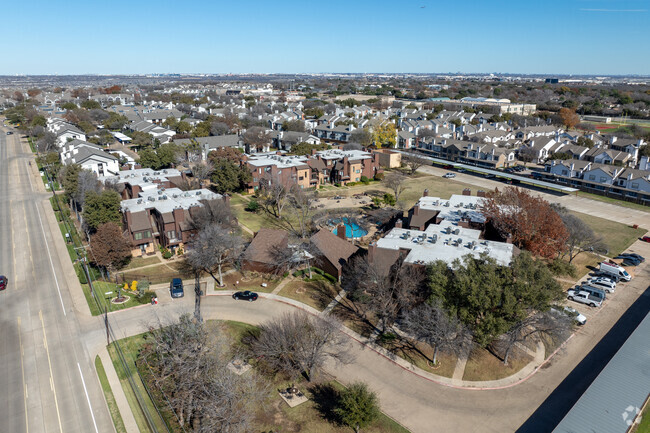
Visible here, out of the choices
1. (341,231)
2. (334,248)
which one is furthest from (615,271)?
(334,248)

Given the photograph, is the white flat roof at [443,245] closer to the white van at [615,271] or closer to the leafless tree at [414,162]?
the white van at [615,271]

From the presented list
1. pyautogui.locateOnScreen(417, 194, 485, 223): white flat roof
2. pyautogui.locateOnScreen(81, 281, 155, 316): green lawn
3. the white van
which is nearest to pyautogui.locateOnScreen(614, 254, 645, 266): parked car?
the white van

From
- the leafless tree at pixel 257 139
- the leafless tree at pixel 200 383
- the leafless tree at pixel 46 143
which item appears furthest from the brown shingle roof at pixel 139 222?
the leafless tree at pixel 46 143

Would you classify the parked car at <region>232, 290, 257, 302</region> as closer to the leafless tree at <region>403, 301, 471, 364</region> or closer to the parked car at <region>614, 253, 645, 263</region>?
the leafless tree at <region>403, 301, 471, 364</region>

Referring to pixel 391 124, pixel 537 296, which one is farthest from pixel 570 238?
pixel 391 124

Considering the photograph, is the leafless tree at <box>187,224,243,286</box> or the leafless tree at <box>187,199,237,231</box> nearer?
the leafless tree at <box>187,224,243,286</box>

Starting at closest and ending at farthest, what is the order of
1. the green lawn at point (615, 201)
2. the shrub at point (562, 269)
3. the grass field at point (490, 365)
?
the grass field at point (490, 365) < the shrub at point (562, 269) < the green lawn at point (615, 201)
